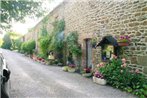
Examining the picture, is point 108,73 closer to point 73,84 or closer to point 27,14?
point 73,84

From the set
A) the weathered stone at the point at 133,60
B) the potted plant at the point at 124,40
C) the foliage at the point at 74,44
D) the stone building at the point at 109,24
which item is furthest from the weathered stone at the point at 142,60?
the foliage at the point at 74,44

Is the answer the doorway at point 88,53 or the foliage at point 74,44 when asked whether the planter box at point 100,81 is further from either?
the foliage at point 74,44

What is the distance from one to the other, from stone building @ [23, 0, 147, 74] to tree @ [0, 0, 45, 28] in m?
2.74

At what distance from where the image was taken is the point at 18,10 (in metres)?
10.6

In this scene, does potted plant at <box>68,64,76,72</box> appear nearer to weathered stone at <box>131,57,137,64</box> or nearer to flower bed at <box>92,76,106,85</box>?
flower bed at <box>92,76,106,85</box>

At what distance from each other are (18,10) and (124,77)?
5.29 m

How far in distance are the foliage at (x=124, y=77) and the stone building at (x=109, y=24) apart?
324mm

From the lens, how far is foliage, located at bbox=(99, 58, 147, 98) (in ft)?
26.9

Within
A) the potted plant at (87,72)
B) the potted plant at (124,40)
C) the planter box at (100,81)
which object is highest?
the potted plant at (124,40)

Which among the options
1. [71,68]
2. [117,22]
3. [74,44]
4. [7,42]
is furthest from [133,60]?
[7,42]

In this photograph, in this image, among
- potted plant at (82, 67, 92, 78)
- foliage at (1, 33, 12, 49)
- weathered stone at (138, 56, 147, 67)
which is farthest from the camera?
foliage at (1, 33, 12, 49)

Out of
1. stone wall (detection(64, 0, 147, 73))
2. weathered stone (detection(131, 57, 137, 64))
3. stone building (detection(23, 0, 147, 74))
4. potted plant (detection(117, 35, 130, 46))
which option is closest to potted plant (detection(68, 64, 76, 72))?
stone building (detection(23, 0, 147, 74))

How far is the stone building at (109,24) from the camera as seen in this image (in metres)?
8.68

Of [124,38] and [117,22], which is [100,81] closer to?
[124,38]
